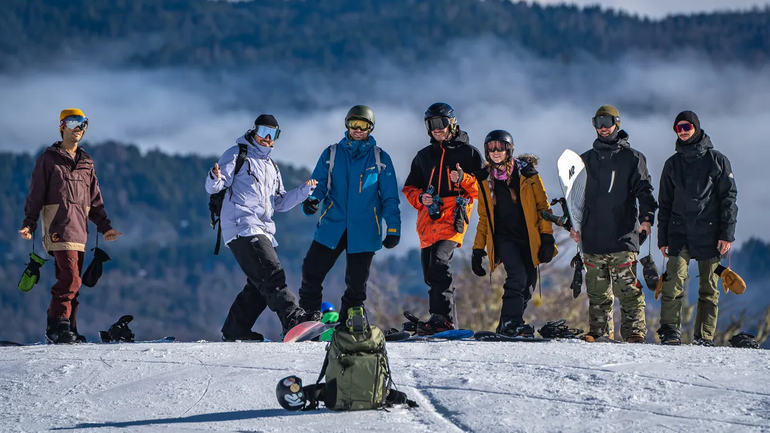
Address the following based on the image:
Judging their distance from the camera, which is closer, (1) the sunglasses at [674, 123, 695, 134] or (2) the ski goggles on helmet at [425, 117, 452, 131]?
(1) the sunglasses at [674, 123, 695, 134]

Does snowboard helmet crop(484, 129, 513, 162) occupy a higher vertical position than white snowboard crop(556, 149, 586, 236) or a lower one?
higher

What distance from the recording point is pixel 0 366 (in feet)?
26.2

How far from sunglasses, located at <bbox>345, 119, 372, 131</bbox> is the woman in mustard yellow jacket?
1180 millimetres

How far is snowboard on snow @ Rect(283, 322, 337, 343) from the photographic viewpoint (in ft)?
29.4

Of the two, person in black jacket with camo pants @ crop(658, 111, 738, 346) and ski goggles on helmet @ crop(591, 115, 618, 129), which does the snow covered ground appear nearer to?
person in black jacket with camo pants @ crop(658, 111, 738, 346)

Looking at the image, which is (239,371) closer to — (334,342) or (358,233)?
(334,342)

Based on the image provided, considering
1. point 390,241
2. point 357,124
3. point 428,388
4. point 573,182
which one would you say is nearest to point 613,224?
point 573,182

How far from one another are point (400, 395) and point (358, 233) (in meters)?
3.25

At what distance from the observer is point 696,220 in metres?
9.15

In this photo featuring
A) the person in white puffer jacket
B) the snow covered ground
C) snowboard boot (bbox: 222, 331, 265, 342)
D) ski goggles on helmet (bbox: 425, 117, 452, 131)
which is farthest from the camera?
snowboard boot (bbox: 222, 331, 265, 342)

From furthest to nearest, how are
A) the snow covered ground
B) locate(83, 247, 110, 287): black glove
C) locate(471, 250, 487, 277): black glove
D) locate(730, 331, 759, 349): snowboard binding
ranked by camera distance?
locate(83, 247, 110, 287): black glove, locate(730, 331, 759, 349): snowboard binding, locate(471, 250, 487, 277): black glove, the snow covered ground

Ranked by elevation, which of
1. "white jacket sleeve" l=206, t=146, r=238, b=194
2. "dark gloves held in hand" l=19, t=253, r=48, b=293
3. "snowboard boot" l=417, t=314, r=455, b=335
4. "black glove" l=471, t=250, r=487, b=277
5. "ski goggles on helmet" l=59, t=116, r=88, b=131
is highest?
"ski goggles on helmet" l=59, t=116, r=88, b=131

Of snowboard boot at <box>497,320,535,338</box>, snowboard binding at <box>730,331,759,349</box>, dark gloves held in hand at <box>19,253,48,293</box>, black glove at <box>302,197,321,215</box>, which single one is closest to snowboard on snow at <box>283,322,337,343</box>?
black glove at <box>302,197,321,215</box>

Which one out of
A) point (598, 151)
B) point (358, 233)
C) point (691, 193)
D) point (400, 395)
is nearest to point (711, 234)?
point (691, 193)
